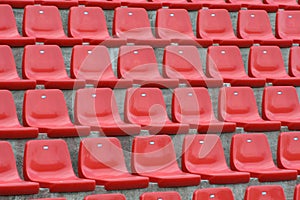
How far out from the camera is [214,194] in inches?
96.0

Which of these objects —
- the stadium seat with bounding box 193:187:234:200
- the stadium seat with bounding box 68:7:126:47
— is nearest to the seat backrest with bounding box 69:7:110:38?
the stadium seat with bounding box 68:7:126:47

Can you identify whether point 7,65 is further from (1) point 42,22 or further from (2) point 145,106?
(2) point 145,106

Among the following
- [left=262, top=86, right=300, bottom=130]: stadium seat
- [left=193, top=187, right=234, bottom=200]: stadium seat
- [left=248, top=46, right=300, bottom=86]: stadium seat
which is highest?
[left=248, top=46, right=300, bottom=86]: stadium seat

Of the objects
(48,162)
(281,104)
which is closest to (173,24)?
(281,104)

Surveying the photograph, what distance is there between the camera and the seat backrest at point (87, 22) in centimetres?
320

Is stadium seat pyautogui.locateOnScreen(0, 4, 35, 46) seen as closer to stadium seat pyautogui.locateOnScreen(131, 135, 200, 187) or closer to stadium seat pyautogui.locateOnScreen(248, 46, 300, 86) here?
stadium seat pyautogui.locateOnScreen(131, 135, 200, 187)

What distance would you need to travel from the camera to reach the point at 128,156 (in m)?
2.76

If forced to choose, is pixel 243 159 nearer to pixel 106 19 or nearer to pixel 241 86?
pixel 241 86

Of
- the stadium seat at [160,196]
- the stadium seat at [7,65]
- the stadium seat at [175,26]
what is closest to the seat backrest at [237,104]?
the stadium seat at [175,26]

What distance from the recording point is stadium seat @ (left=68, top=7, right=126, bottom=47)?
3158 mm

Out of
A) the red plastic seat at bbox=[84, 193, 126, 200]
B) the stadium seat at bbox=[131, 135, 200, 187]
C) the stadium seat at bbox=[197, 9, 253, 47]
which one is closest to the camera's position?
the red plastic seat at bbox=[84, 193, 126, 200]

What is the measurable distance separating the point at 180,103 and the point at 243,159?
1.05 ft

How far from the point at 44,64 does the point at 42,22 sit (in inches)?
10.6

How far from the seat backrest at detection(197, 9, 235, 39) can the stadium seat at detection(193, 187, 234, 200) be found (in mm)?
1080
